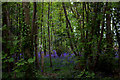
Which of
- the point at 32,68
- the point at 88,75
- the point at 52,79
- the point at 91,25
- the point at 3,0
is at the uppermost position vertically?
the point at 3,0

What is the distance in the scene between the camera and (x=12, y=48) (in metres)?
6.66

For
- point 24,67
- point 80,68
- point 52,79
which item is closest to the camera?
point 24,67

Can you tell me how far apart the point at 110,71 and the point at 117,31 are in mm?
2744

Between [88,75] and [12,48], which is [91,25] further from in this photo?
[12,48]

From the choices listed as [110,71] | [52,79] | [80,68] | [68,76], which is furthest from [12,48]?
[110,71]

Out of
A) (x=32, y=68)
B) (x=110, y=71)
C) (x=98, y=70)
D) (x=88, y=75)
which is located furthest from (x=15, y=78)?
(x=110, y=71)

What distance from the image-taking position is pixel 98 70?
9.13m

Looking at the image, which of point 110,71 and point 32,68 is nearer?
point 32,68

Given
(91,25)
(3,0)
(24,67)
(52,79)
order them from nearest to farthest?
(24,67) → (3,0) → (91,25) → (52,79)

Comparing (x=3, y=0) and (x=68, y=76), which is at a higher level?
(x=3, y=0)

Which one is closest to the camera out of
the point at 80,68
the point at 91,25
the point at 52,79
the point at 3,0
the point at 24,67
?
the point at 24,67

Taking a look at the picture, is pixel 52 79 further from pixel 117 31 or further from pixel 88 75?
pixel 117 31

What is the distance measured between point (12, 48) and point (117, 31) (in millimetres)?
5460

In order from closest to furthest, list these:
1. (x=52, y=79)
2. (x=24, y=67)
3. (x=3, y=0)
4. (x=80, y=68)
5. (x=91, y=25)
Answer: (x=24, y=67)
(x=3, y=0)
(x=91, y=25)
(x=52, y=79)
(x=80, y=68)
